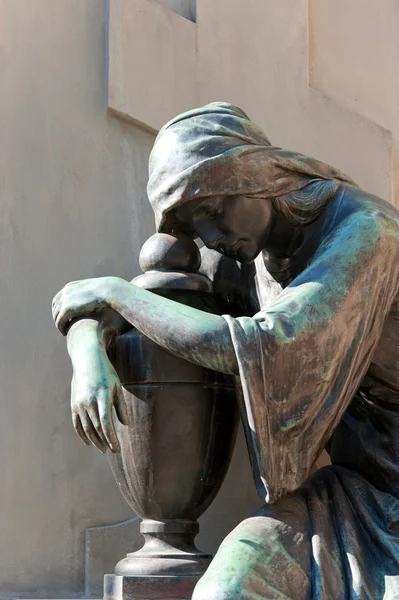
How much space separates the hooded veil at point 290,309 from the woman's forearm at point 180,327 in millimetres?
33

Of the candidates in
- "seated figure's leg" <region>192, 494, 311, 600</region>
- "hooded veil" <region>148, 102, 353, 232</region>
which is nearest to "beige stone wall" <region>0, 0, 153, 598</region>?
"hooded veil" <region>148, 102, 353, 232</region>

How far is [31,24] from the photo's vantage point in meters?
2.87

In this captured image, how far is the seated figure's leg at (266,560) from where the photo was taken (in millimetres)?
1881

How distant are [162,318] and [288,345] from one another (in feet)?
0.86

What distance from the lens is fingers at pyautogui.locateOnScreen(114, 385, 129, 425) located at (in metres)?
2.06

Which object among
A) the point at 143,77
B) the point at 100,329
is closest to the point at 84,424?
the point at 100,329

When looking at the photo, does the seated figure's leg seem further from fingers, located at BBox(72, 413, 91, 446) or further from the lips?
the lips

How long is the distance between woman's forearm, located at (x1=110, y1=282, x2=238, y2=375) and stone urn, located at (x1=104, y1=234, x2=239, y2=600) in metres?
0.10

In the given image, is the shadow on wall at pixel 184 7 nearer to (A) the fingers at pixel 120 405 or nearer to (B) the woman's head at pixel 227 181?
(B) the woman's head at pixel 227 181

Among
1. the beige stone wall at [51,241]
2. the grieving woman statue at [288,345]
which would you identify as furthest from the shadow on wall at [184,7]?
the grieving woman statue at [288,345]

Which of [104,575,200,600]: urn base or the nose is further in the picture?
the nose

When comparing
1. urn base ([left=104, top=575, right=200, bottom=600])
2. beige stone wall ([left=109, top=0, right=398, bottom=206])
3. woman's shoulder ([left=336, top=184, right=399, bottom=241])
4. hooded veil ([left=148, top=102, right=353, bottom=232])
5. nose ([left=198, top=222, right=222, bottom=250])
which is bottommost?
urn base ([left=104, top=575, right=200, bottom=600])

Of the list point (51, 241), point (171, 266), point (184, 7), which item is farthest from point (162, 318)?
point (184, 7)

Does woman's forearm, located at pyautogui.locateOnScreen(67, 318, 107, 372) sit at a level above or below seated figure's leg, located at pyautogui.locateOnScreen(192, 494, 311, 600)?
above
